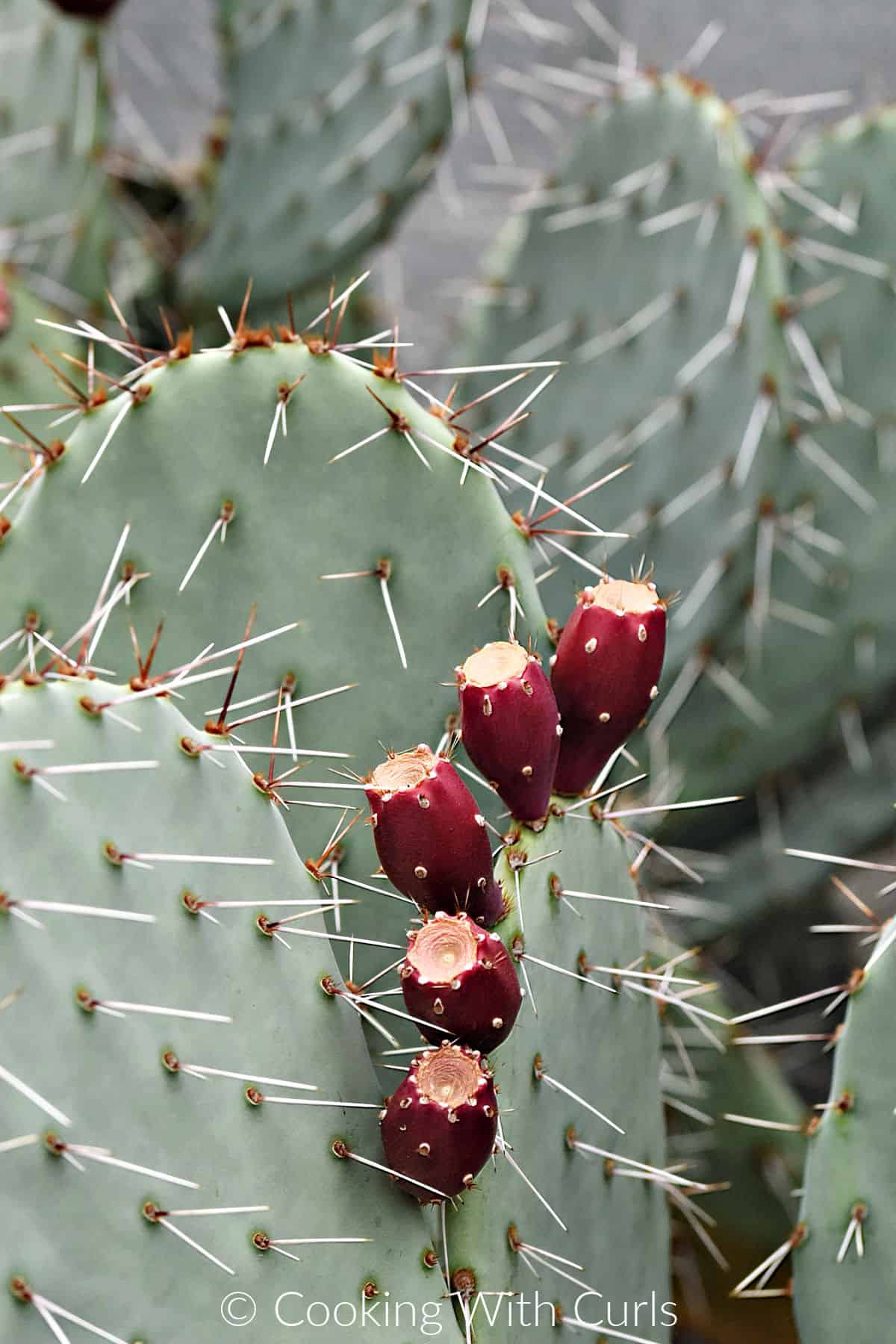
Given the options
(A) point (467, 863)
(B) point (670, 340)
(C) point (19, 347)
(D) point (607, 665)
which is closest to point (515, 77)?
(B) point (670, 340)

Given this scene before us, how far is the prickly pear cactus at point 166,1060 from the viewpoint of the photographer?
2.33ft

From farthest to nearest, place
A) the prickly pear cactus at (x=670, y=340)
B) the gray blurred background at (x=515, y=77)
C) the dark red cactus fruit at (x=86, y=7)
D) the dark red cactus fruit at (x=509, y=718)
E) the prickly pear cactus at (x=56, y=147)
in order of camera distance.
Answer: the gray blurred background at (x=515, y=77) → the prickly pear cactus at (x=56, y=147) → the dark red cactus fruit at (x=86, y=7) → the prickly pear cactus at (x=670, y=340) → the dark red cactus fruit at (x=509, y=718)

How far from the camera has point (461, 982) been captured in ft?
2.49

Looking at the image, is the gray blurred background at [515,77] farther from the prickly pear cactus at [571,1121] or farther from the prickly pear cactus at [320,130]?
the prickly pear cactus at [571,1121]

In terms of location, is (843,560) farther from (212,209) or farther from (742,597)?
(212,209)

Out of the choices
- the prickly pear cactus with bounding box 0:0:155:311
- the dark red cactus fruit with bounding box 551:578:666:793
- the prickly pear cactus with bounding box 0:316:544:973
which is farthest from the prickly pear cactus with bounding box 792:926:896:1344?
the prickly pear cactus with bounding box 0:0:155:311

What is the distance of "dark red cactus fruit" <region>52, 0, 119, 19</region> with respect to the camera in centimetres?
157

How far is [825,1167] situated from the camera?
94 cm

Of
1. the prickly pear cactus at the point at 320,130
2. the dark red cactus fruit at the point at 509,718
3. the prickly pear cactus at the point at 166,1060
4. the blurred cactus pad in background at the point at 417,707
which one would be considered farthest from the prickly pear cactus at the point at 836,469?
the prickly pear cactus at the point at 166,1060

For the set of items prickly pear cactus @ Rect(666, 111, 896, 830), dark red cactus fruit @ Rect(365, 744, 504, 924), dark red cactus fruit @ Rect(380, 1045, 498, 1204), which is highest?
dark red cactus fruit @ Rect(365, 744, 504, 924)

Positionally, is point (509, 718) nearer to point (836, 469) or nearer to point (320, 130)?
point (836, 469)

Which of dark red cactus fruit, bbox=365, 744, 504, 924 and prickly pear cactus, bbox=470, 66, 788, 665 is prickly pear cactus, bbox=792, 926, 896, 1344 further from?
prickly pear cactus, bbox=470, 66, 788, 665

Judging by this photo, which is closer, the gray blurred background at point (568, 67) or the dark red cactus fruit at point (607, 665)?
the dark red cactus fruit at point (607, 665)

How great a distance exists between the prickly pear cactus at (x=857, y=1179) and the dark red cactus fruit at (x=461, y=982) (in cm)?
27
